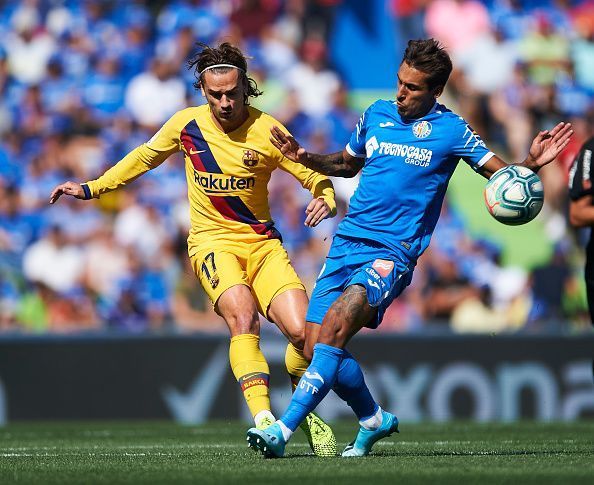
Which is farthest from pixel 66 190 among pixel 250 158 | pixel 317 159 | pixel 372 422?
pixel 372 422

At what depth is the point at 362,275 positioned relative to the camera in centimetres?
718

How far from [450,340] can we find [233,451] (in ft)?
18.0

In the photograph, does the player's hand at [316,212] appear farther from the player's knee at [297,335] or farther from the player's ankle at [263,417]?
the player's ankle at [263,417]

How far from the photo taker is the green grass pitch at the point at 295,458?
239 inches

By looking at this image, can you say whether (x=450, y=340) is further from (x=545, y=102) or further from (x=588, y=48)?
(x=588, y=48)

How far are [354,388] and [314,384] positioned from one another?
1.61ft

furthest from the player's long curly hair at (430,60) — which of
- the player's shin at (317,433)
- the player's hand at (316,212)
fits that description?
the player's shin at (317,433)

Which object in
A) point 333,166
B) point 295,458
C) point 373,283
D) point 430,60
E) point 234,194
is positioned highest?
point 430,60

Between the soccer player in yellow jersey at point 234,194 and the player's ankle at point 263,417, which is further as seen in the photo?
the soccer player in yellow jersey at point 234,194

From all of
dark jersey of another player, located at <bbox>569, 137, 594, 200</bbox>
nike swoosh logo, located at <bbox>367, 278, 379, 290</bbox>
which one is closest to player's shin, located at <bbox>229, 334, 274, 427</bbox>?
nike swoosh logo, located at <bbox>367, 278, 379, 290</bbox>

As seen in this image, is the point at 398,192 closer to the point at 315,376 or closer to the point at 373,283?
the point at 373,283

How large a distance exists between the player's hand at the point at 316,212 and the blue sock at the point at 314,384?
0.79 m

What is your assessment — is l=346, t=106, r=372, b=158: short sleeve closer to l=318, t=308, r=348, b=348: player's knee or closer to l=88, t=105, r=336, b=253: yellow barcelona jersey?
l=88, t=105, r=336, b=253: yellow barcelona jersey

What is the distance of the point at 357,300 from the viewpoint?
7.08 metres
